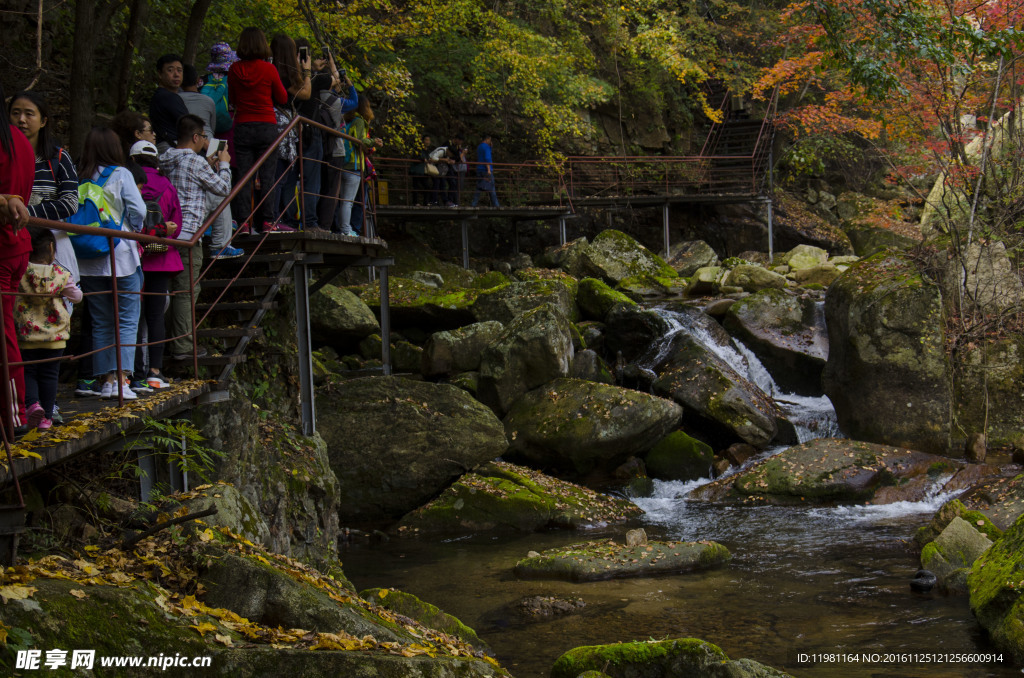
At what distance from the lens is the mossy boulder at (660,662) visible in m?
5.30

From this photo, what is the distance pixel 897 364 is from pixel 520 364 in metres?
6.04

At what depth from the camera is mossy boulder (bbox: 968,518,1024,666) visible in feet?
21.0

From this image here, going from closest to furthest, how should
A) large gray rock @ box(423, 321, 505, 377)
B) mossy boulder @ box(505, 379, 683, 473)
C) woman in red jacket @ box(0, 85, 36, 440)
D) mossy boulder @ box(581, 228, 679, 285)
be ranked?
woman in red jacket @ box(0, 85, 36, 440)
mossy boulder @ box(505, 379, 683, 473)
large gray rock @ box(423, 321, 505, 377)
mossy boulder @ box(581, 228, 679, 285)

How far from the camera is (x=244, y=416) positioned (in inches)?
254

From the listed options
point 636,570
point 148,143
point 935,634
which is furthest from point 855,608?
point 148,143

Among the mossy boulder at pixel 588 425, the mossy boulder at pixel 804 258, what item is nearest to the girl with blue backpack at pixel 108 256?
the mossy boulder at pixel 588 425

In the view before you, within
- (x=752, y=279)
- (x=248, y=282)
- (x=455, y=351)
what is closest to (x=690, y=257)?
(x=752, y=279)

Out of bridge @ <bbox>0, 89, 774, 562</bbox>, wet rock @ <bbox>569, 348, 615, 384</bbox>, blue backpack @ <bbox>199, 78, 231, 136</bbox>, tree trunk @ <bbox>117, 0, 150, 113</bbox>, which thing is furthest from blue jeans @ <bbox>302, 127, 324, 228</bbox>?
wet rock @ <bbox>569, 348, 615, 384</bbox>

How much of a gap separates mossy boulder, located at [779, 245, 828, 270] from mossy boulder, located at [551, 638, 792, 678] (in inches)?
710

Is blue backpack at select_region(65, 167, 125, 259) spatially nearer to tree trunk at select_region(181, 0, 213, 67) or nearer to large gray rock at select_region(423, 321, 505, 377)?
tree trunk at select_region(181, 0, 213, 67)

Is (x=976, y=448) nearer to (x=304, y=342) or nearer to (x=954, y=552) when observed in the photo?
(x=954, y=552)

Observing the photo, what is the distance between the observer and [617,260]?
20547mm

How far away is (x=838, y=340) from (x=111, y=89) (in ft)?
43.8

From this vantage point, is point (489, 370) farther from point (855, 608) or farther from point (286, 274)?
point (855, 608)
